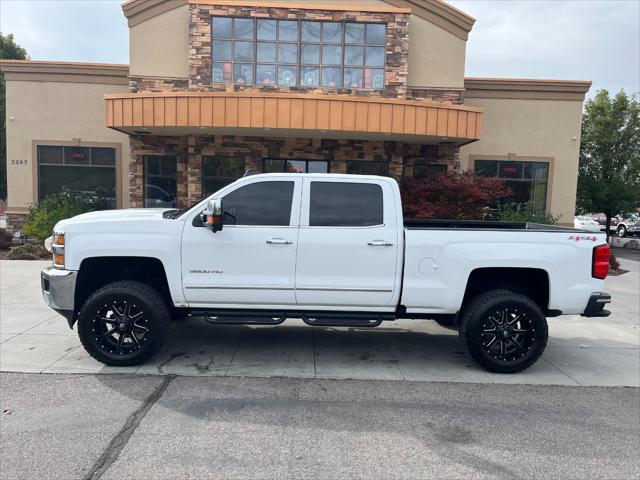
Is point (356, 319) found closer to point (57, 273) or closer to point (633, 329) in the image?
point (57, 273)

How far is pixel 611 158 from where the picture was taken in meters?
22.7

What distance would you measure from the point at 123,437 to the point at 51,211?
13.6m

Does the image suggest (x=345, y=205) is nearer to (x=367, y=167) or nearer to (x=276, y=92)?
(x=276, y=92)

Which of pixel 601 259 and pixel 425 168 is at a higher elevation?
pixel 425 168

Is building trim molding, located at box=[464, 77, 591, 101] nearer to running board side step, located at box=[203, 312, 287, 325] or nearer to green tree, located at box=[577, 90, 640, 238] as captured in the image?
green tree, located at box=[577, 90, 640, 238]

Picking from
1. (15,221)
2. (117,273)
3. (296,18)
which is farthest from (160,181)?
(117,273)

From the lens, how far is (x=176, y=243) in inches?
213

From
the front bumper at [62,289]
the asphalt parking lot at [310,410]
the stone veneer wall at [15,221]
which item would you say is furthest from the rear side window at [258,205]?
the stone veneer wall at [15,221]

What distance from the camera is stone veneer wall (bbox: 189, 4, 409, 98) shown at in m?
15.2

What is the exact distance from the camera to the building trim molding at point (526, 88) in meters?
16.9

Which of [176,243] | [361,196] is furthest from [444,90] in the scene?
[176,243]

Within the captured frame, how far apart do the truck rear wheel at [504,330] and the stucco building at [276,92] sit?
355 inches

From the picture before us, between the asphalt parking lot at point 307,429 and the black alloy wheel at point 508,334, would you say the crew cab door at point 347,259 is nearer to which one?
the asphalt parking lot at point 307,429

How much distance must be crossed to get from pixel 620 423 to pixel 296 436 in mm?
→ 2886
